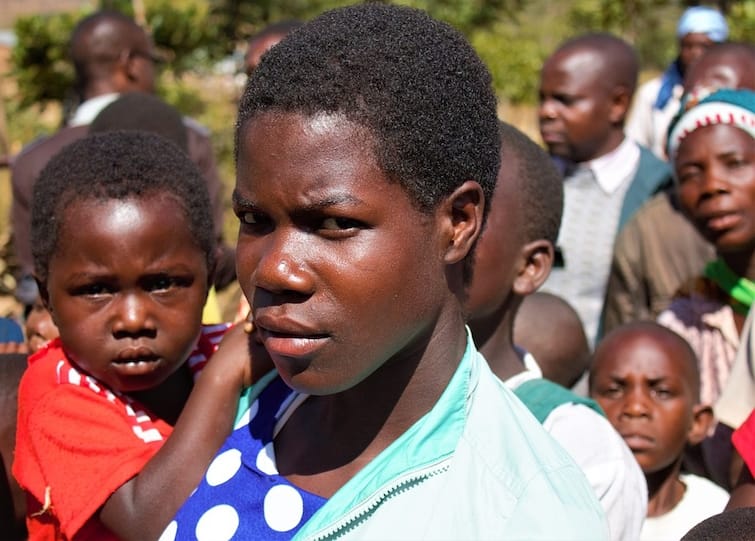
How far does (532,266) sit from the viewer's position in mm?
2406

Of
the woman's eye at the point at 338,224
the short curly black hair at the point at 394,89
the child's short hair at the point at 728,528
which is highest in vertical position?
the short curly black hair at the point at 394,89

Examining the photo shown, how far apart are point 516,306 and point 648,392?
36.6 inches

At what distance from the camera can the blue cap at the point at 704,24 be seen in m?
6.50

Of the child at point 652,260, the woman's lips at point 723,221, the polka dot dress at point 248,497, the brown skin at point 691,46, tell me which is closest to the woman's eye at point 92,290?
the polka dot dress at point 248,497

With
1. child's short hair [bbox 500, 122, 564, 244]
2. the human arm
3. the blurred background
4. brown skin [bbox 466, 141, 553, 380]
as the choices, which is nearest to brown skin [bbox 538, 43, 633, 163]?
child's short hair [bbox 500, 122, 564, 244]

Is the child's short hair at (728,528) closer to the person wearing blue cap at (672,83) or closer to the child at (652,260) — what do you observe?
the child at (652,260)

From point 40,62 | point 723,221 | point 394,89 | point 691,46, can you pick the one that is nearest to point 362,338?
point 394,89

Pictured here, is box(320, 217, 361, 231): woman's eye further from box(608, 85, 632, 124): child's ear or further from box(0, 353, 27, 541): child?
box(608, 85, 632, 124): child's ear

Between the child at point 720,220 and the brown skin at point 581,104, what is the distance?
1414mm

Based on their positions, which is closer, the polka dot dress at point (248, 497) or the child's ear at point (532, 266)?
the polka dot dress at point (248, 497)

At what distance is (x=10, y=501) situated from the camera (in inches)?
97.2

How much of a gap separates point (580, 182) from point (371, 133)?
3.44 m

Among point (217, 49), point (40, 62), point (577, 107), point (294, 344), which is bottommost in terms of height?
point (40, 62)

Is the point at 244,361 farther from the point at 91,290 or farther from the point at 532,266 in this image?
the point at 532,266
